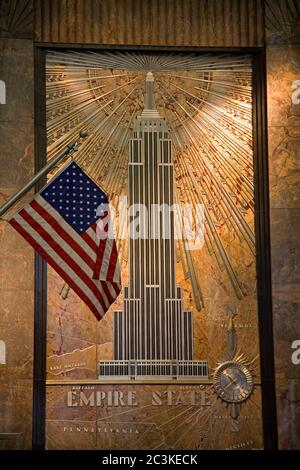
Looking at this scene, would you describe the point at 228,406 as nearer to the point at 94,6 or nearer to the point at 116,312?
the point at 116,312

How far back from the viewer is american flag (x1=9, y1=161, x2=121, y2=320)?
13.0m

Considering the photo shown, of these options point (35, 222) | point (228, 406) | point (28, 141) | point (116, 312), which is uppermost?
point (28, 141)

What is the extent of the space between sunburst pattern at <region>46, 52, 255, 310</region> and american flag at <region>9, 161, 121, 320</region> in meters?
2.52

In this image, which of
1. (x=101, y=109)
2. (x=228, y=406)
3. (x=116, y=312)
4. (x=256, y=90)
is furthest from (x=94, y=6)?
(x=228, y=406)

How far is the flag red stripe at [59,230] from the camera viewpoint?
42.6ft

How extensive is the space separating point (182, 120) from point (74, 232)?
369 cm

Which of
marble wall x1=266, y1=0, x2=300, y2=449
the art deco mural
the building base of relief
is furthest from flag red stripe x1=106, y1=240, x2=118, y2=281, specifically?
marble wall x1=266, y1=0, x2=300, y2=449

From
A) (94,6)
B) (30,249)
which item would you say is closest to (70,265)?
(30,249)

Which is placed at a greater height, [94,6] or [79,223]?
[94,6]

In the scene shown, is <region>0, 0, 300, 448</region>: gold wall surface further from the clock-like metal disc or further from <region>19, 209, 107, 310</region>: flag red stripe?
<region>19, 209, 107, 310</region>: flag red stripe

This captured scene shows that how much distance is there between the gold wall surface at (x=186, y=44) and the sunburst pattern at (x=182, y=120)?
315mm

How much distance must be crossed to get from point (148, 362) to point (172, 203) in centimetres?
217

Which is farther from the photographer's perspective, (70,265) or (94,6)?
(94,6)

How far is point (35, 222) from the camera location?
12.9m
